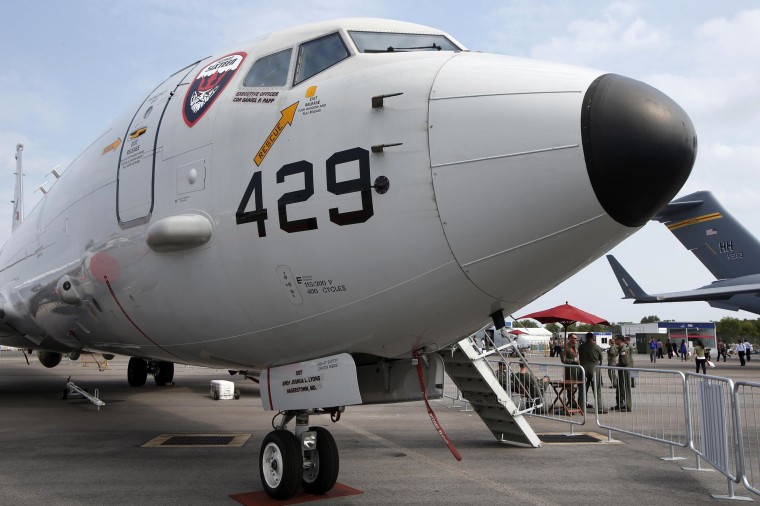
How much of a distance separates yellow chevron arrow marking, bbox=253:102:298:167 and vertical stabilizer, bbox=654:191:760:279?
99.0 feet

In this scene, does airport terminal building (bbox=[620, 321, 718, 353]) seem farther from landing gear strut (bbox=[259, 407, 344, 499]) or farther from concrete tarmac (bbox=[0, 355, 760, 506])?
landing gear strut (bbox=[259, 407, 344, 499])

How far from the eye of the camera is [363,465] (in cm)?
790

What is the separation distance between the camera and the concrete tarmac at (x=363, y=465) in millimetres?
6438

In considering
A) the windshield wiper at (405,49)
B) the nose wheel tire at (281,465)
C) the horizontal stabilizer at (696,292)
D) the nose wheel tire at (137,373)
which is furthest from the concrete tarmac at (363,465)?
the horizontal stabilizer at (696,292)

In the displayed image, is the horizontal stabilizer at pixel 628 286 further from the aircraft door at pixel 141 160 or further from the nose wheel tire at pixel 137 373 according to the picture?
the aircraft door at pixel 141 160

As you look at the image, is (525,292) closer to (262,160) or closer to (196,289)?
(262,160)

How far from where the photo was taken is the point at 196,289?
18.2ft

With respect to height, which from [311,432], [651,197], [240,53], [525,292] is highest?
[240,53]

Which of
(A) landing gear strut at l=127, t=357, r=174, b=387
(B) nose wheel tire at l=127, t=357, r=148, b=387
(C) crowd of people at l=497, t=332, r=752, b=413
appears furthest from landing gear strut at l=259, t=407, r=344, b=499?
(B) nose wheel tire at l=127, t=357, r=148, b=387

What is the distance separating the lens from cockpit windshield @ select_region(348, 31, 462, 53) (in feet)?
16.9

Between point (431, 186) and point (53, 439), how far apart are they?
27.8ft

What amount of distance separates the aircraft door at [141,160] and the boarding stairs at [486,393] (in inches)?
177

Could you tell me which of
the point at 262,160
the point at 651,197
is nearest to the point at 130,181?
the point at 262,160

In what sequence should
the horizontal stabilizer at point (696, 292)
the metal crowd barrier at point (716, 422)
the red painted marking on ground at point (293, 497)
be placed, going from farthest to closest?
the horizontal stabilizer at point (696, 292), the metal crowd barrier at point (716, 422), the red painted marking on ground at point (293, 497)
